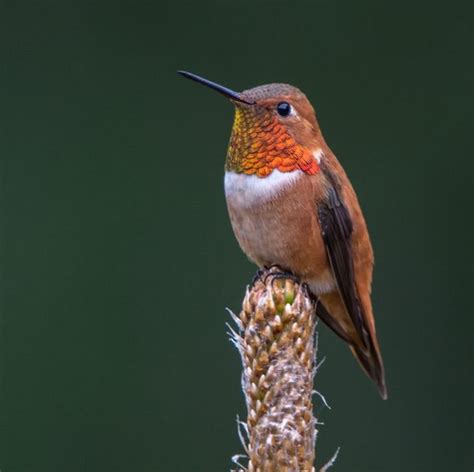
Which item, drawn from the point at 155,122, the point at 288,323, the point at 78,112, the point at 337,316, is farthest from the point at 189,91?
the point at 288,323

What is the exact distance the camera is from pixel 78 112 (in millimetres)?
6891

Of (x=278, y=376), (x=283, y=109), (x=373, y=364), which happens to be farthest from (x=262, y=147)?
(x=278, y=376)

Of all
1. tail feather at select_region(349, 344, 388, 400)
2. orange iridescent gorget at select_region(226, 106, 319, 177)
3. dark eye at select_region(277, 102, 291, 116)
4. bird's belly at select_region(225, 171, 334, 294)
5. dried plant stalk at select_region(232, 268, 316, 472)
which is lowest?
tail feather at select_region(349, 344, 388, 400)

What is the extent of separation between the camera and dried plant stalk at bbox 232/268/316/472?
2.37 meters

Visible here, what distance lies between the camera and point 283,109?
11.6ft

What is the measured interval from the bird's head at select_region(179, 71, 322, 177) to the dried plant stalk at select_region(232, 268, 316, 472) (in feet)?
2.98

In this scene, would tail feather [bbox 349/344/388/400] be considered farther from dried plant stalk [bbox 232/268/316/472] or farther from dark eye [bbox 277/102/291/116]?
Result: dried plant stalk [bbox 232/268/316/472]

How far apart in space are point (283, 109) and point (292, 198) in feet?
1.04

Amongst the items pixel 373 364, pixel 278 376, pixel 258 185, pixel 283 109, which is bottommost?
pixel 373 364

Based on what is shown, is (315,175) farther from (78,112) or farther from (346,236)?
→ (78,112)

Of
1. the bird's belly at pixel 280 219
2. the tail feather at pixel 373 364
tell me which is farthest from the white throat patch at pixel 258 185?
the tail feather at pixel 373 364

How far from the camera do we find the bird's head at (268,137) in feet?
11.3

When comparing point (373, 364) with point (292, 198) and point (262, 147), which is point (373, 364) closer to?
point (292, 198)

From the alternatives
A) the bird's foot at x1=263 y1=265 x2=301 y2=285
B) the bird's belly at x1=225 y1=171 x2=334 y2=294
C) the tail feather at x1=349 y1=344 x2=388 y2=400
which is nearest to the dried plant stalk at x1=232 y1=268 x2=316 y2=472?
the bird's foot at x1=263 y1=265 x2=301 y2=285
